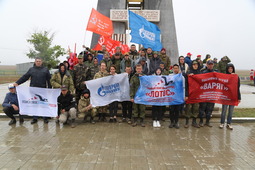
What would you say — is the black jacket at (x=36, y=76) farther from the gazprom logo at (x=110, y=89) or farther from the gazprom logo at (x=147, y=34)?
the gazprom logo at (x=147, y=34)

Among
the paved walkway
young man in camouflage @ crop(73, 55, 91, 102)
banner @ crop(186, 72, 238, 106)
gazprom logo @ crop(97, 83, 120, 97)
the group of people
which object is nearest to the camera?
the paved walkway

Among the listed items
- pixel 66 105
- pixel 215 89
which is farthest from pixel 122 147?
pixel 215 89

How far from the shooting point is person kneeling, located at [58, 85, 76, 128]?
6.15 meters

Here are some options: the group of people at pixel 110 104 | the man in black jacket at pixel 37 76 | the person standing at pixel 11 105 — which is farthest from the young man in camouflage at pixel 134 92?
the person standing at pixel 11 105

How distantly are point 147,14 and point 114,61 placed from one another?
7363mm

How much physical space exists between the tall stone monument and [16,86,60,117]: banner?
7751 mm

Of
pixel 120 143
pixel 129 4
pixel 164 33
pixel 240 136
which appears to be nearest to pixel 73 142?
pixel 120 143

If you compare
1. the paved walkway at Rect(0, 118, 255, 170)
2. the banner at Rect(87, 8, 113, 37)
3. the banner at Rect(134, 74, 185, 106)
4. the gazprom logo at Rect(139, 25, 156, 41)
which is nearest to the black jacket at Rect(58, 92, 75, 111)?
the paved walkway at Rect(0, 118, 255, 170)

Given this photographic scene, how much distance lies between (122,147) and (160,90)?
96.8 inches

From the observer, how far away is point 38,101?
6.51 m

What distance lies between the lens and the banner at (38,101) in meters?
6.42

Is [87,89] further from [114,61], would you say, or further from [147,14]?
[147,14]

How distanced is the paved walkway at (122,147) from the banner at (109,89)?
2.67ft

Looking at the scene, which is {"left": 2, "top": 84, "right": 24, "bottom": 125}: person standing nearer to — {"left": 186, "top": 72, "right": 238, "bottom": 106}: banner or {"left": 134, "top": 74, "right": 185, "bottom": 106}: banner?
{"left": 134, "top": 74, "right": 185, "bottom": 106}: banner
